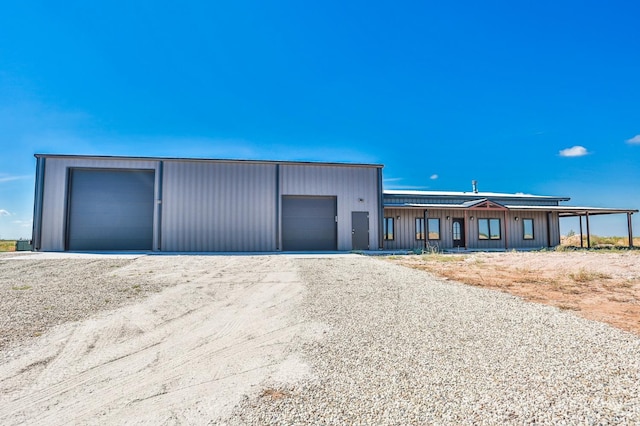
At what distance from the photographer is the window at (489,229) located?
21109 millimetres

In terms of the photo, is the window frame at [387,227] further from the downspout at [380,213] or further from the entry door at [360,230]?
the entry door at [360,230]

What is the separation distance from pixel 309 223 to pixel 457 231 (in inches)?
373

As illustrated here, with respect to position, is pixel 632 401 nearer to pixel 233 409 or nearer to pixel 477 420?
pixel 477 420

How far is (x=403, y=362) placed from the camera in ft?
10.1

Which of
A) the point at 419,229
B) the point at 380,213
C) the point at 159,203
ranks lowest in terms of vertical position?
the point at 419,229

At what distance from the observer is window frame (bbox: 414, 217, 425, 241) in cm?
2025

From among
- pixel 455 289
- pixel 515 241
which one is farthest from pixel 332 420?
pixel 515 241

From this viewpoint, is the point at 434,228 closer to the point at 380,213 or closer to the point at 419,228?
the point at 419,228

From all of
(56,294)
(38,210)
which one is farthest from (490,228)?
(38,210)

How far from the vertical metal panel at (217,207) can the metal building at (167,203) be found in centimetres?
5

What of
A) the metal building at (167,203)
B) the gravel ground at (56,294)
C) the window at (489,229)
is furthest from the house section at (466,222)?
the gravel ground at (56,294)

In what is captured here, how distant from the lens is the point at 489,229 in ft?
69.6

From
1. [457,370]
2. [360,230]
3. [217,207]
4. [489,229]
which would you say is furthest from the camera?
[489,229]

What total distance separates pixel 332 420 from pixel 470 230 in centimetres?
2095
